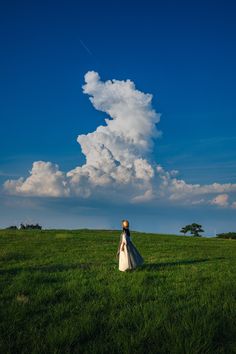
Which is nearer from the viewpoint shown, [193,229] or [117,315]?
[117,315]

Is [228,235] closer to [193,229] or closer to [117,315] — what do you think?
[193,229]

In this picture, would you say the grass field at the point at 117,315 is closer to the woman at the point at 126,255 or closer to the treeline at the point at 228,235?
the woman at the point at 126,255

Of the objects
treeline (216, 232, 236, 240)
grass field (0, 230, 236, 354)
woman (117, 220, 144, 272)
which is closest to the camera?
grass field (0, 230, 236, 354)

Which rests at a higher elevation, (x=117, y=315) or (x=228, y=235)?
(x=228, y=235)

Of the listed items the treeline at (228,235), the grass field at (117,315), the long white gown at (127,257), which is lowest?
the grass field at (117,315)

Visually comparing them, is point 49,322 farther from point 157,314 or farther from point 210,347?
point 210,347

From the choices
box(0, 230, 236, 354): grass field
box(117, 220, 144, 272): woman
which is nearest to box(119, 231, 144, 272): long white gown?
box(117, 220, 144, 272): woman

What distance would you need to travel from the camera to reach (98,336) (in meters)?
7.27

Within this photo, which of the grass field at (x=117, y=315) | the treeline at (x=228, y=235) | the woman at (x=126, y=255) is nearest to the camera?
the grass field at (x=117, y=315)

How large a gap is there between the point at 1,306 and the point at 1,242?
2647cm

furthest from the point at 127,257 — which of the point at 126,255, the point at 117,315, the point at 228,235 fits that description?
the point at 228,235

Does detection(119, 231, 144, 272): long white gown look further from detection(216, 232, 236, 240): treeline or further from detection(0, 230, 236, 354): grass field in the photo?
detection(216, 232, 236, 240): treeline

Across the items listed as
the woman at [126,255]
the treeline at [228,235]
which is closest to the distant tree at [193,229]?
the treeline at [228,235]

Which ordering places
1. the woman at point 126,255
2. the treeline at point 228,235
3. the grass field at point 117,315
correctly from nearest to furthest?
the grass field at point 117,315 → the woman at point 126,255 → the treeline at point 228,235
